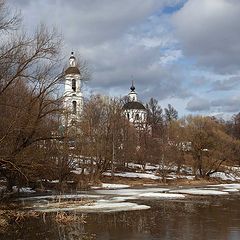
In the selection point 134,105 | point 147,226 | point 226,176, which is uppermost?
point 134,105

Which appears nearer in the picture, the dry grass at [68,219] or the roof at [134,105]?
the dry grass at [68,219]

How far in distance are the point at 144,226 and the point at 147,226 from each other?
0.14 metres

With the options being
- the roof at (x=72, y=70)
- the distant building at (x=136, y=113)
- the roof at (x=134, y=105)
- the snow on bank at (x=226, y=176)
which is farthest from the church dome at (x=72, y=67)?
the roof at (x=134, y=105)

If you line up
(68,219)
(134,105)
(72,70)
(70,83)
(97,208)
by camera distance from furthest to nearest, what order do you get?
(134,105), (70,83), (72,70), (97,208), (68,219)

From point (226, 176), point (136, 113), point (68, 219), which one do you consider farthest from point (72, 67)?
point (136, 113)

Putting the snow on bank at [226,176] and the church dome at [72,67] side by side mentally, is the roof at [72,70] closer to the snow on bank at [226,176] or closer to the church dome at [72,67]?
the church dome at [72,67]

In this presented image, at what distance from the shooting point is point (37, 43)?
29141 mm

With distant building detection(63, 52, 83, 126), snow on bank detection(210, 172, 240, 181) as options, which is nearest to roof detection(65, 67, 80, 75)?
distant building detection(63, 52, 83, 126)

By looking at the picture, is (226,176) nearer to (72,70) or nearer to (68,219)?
(72,70)

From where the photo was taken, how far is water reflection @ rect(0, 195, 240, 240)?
59.2 feet

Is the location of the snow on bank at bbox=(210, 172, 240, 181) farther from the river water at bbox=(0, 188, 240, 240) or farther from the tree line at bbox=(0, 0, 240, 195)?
the river water at bbox=(0, 188, 240, 240)

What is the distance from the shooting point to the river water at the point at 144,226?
18016 mm

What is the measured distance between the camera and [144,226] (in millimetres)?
20672

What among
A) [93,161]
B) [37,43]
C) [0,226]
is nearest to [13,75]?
[37,43]
